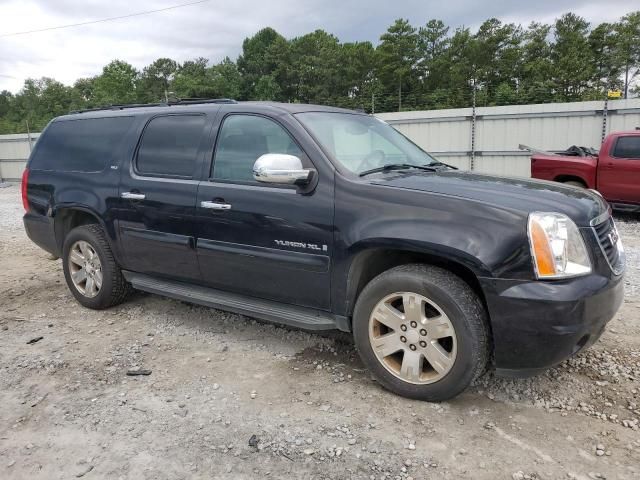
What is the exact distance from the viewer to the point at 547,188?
3.13 meters

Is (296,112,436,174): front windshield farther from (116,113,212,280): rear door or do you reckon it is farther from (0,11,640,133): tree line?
(0,11,640,133): tree line

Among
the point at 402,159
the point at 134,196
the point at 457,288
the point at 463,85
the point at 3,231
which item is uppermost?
the point at 463,85

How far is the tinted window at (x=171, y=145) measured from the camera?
155 inches

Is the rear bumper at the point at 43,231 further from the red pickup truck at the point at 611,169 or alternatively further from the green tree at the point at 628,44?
the green tree at the point at 628,44

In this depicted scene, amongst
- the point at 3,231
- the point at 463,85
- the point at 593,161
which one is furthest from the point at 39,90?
the point at 593,161

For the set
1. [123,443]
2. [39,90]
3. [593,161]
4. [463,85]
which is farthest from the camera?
[39,90]

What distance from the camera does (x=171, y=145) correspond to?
4070 millimetres

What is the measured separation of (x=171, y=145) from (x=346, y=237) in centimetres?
186

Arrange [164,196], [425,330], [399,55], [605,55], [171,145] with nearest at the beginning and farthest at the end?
1. [425,330]
2. [164,196]
3. [171,145]
4. [605,55]
5. [399,55]

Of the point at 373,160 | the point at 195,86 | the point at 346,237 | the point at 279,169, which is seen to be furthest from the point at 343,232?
the point at 195,86

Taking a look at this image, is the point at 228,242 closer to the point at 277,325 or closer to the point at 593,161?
the point at 277,325

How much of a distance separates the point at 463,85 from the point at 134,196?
5248 centimetres

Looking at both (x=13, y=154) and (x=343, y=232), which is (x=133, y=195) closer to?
(x=343, y=232)

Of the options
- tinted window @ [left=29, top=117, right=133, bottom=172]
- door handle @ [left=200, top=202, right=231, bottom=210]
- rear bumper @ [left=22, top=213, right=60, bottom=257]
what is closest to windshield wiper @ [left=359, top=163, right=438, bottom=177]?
door handle @ [left=200, top=202, right=231, bottom=210]
